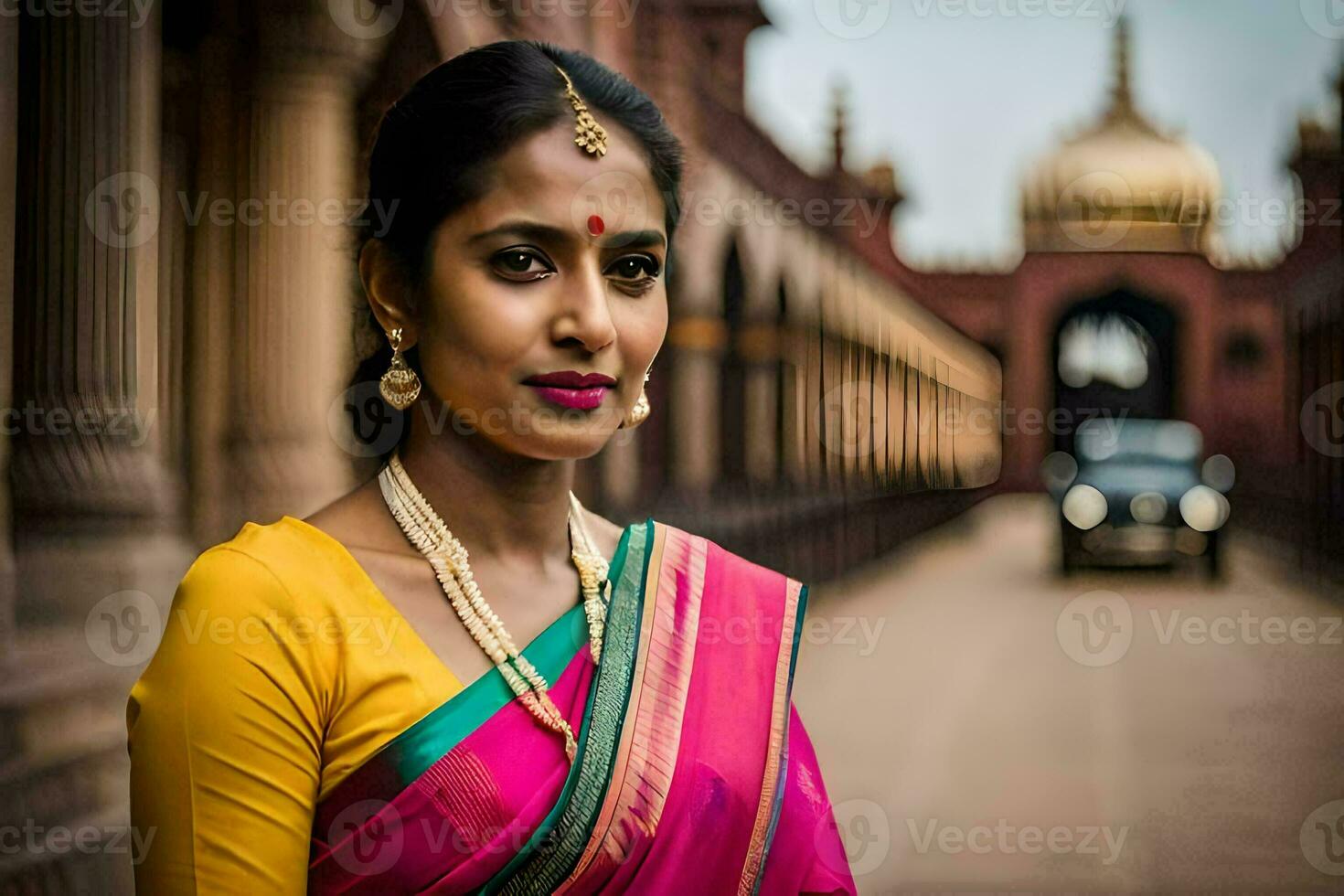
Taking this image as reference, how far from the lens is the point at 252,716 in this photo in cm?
103

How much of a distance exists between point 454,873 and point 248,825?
194 millimetres

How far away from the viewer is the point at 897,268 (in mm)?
6758

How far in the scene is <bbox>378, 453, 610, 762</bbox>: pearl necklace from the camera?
1175 mm

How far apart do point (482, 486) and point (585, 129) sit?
391 mm

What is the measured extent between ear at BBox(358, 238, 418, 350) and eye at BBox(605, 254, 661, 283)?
22 centimetres

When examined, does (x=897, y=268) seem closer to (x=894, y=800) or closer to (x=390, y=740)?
(x=894, y=800)

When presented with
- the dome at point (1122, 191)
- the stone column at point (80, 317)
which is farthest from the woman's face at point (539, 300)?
the dome at point (1122, 191)

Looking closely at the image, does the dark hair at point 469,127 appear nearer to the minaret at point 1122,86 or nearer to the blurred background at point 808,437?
the blurred background at point 808,437

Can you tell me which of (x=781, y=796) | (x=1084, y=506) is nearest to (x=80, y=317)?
(x=781, y=796)

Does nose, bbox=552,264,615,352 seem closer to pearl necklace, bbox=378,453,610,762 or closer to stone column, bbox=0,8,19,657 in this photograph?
pearl necklace, bbox=378,453,610,762

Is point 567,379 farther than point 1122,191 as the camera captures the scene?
No

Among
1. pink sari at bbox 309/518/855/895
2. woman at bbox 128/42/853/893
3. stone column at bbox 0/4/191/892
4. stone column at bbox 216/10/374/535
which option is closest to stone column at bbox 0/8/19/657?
stone column at bbox 0/4/191/892

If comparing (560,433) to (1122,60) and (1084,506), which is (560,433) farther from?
(1084,506)

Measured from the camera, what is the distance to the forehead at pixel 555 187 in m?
1.12
